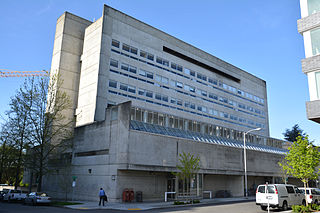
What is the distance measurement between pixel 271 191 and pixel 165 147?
13.2 m

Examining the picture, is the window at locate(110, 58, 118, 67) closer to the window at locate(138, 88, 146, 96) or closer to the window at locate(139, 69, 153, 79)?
the window at locate(139, 69, 153, 79)

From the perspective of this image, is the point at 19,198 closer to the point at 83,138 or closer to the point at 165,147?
the point at 83,138

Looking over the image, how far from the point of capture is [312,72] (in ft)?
59.4

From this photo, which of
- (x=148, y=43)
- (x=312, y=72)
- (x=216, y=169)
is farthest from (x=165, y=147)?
(x=148, y=43)

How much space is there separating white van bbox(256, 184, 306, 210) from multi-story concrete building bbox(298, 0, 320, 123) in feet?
22.2

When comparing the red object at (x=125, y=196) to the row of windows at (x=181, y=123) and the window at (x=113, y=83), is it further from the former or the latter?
the window at (x=113, y=83)

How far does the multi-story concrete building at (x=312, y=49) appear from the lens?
17.5 meters

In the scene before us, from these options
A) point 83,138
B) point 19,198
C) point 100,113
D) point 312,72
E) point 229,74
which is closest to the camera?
point 312,72

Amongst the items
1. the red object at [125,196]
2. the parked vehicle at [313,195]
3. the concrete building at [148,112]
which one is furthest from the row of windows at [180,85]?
the parked vehicle at [313,195]

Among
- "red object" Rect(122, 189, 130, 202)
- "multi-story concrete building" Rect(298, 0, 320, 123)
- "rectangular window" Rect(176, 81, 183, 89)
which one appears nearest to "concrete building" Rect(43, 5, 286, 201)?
"rectangular window" Rect(176, 81, 183, 89)

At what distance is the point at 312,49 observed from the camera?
60.6 feet

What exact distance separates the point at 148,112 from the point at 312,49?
2057 cm

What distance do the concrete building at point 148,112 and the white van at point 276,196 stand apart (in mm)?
9652

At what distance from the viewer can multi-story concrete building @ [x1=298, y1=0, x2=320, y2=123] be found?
689 inches
